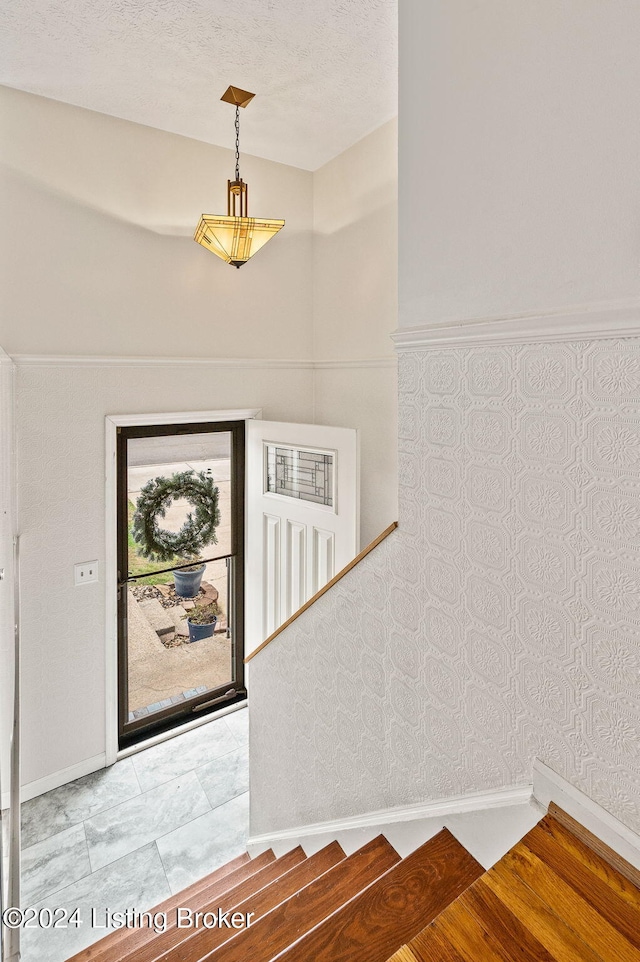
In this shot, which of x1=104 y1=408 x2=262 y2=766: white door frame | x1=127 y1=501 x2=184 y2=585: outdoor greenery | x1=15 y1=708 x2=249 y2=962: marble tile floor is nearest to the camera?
x1=15 y1=708 x2=249 y2=962: marble tile floor

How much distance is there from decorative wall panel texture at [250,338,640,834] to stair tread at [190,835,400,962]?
4.7 inches

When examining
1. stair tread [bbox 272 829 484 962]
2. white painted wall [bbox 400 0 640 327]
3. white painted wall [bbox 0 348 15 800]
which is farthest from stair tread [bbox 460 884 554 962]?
white painted wall [bbox 0 348 15 800]

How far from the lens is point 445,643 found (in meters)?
1.05

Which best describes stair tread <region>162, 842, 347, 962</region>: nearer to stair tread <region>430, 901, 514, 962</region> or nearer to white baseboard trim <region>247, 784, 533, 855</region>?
white baseboard trim <region>247, 784, 533, 855</region>

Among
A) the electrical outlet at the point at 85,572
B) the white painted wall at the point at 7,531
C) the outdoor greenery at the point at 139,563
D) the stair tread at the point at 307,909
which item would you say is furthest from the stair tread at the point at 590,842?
the outdoor greenery at the point at 139,563

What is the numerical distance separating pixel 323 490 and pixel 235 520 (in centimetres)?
79

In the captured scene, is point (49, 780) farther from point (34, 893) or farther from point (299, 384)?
point (299, 384)

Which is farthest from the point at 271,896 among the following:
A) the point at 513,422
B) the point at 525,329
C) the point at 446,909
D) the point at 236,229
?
the point at 236,229

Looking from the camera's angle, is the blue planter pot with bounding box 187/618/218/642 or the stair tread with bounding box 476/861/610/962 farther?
the blue planter pot with bounding box 187/618/218/642

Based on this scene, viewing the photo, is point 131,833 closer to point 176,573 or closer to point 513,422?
point 176,573

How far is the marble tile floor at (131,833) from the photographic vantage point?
2.09m

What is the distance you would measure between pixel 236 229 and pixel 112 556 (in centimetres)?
178

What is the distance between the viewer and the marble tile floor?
2092 millimetres

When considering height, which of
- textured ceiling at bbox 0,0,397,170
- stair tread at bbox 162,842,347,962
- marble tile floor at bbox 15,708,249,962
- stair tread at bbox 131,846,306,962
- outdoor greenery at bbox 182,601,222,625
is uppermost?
textured ceiling at bbox 0,0,397,170
